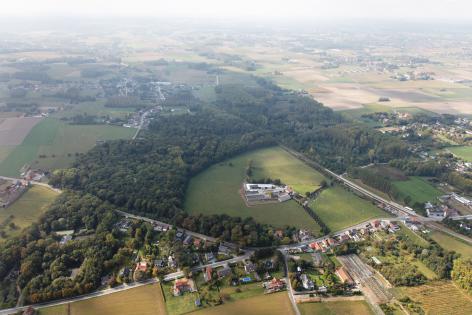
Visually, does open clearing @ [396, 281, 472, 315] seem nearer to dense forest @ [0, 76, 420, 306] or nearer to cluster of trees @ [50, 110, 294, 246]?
dense forest @ [0, 76, 420, 306]

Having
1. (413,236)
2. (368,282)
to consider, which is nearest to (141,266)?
(368,282)

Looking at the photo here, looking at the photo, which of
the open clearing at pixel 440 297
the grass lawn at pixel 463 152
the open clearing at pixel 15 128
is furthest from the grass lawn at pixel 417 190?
the open clearing at pixel 15 128

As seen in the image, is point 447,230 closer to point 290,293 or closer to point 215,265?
point 290,293

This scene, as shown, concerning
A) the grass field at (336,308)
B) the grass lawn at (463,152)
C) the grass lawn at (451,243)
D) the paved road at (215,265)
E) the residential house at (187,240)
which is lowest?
the grass field at (336,308)

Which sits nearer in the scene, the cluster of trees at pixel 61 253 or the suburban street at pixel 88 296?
the suburban street at pixel 88 296

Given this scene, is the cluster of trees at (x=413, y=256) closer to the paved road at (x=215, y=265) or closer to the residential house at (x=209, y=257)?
the paved road at (x=215, y=265)

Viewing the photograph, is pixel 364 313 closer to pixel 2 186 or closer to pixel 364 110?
pixel 2 186

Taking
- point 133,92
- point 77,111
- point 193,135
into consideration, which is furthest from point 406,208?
point 133,92
